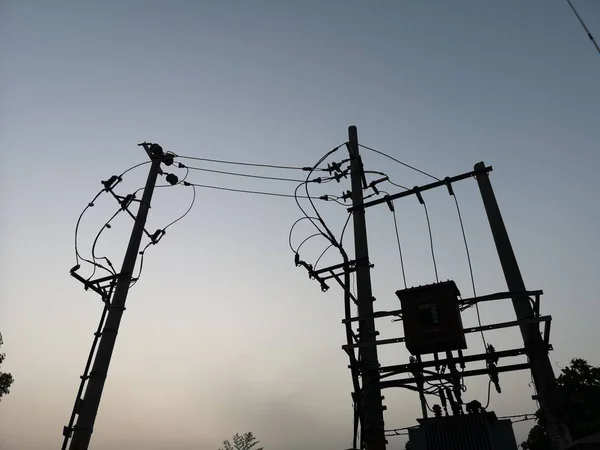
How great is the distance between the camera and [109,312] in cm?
934

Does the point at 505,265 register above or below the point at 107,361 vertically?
above

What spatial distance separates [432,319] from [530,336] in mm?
2054

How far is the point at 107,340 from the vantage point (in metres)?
8.91

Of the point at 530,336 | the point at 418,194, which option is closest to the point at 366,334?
the point at 530,336

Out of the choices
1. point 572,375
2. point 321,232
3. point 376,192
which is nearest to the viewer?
point 321,232

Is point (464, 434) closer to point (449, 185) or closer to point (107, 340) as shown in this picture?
point (449, 185)

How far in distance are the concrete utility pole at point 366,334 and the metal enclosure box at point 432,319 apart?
1105mm

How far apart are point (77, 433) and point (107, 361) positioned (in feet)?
4.84

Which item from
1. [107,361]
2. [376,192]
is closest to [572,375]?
[376,192]

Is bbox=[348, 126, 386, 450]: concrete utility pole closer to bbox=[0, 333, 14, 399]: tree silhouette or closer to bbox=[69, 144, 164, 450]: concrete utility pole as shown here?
bbox=[69, 144, 164, 450]: concrete utility pole

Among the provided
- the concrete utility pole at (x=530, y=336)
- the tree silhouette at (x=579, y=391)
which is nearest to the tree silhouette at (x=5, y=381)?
the concrete utility pole at (x=530, y=336)

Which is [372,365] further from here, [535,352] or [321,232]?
[321,232]

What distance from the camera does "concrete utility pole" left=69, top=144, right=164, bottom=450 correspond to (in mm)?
8008

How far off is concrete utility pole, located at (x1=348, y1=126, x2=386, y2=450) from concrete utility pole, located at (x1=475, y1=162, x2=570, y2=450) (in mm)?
3446
